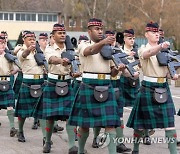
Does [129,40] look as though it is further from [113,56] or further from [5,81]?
[5,81]

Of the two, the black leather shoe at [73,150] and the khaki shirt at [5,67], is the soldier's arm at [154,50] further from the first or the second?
the khaki shirt at [5,67]

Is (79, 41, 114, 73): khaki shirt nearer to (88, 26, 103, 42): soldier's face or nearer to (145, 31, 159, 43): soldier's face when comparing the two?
(88, 26, 103, 42): soldier's face

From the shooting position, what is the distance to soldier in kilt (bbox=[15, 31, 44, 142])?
953 cm

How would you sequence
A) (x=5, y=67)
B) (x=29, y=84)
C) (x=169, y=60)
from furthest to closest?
(x=5, y=67), (x=29, y=84), (x=169, y=60)

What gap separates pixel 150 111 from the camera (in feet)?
24.9

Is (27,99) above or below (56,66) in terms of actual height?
below

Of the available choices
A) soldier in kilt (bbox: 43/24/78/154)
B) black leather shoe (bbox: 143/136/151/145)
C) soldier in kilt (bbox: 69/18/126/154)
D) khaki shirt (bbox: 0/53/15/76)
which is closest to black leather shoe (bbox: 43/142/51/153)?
soldier in kilt (bbox: 43/24/78/154)

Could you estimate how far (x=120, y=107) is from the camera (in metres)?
8.84

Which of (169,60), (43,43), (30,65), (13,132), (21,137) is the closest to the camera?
(169,60)

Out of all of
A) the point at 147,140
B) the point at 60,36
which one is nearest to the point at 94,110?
the point at 60,36

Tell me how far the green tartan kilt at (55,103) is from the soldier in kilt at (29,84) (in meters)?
1.19

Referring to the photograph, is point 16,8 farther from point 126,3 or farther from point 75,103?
point 75,103

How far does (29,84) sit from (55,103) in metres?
1.48

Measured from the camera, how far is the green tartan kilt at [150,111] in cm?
751
